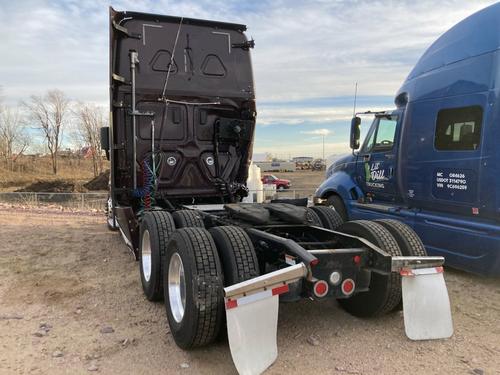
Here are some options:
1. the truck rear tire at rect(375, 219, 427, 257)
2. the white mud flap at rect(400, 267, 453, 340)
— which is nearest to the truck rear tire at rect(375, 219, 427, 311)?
the truck rear tire at rect(375, 219, 427, 257)

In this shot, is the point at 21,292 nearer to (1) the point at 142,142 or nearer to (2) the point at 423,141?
(1) the point at 142,142

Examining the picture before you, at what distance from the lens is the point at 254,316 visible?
10.6 feet

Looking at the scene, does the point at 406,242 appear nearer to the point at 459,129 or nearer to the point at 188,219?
the point at 188,219

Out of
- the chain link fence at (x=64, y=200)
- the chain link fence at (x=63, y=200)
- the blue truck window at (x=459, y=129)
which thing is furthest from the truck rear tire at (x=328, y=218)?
the chain link fence at (x=63, y=200)

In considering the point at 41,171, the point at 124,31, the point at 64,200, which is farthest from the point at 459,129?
the point at 41,171

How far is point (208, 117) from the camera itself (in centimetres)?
745

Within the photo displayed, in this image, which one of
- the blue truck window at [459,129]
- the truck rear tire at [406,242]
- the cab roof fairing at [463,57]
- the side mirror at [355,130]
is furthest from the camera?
the side mirror at [355,130]

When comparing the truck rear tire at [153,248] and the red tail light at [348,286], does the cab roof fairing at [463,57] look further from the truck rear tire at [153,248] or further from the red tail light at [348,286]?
the truck rear tire at [153,248]

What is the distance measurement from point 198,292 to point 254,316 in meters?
0.52

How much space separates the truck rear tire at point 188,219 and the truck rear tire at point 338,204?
393cm

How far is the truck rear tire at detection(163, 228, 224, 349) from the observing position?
3504mm

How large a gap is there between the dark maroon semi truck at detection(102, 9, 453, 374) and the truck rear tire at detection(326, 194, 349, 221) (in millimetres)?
1957

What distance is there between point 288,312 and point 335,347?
862mm

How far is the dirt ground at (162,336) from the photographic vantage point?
11.5 ft
